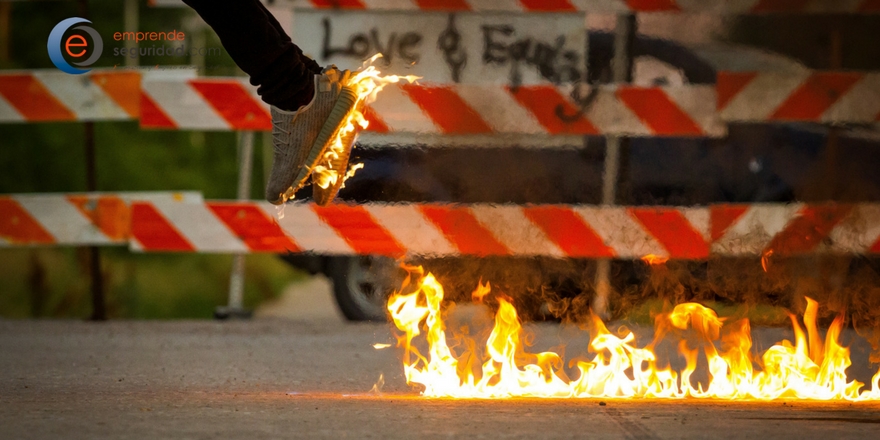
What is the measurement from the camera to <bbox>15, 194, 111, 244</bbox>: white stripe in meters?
A: 6.04

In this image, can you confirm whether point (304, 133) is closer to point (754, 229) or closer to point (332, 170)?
point (332, 170)

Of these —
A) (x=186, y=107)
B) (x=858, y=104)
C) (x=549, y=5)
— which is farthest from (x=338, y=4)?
(x=858, y=104)

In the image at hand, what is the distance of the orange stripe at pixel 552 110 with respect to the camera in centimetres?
596

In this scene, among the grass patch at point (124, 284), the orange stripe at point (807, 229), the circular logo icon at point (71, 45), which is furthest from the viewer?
the grass patch at point (124, 284)

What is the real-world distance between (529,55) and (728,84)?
0.98m

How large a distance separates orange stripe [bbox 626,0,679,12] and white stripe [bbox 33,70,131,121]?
8.45 feet

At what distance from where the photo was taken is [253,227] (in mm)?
5953

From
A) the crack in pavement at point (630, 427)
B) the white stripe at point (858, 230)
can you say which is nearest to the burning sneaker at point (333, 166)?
the crack in pavement at point (630, 427)

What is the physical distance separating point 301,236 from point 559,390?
7.72 feet

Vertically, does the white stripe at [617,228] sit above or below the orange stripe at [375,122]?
below

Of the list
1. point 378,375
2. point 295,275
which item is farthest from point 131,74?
point 295,275

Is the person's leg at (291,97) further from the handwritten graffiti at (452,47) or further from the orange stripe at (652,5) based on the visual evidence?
the orange stripe at (652,5)

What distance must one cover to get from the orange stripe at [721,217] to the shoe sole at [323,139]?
7.55ft

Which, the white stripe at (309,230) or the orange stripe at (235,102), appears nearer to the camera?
the white stripe at (309,230)
